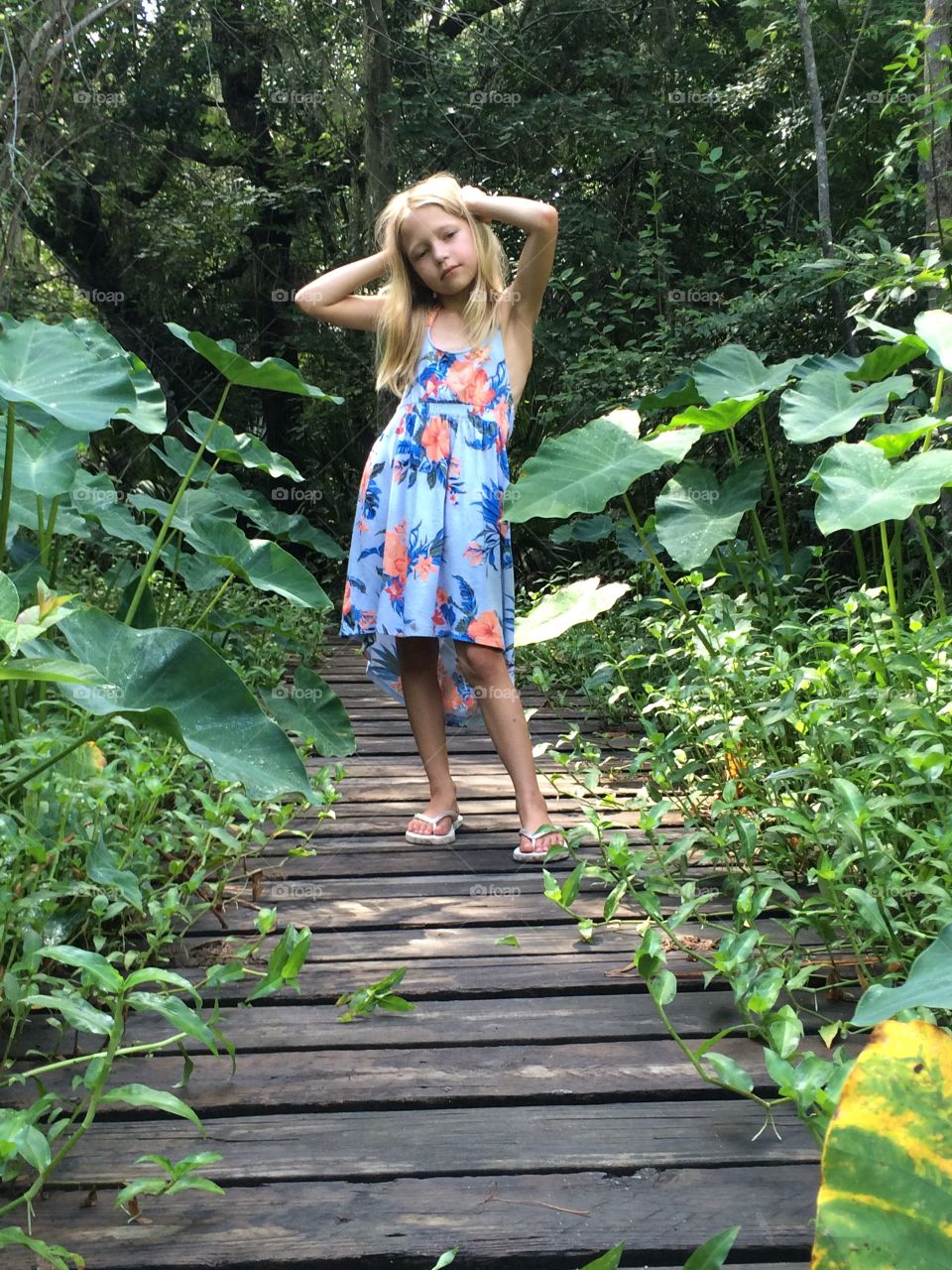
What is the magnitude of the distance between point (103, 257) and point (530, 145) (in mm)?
3258

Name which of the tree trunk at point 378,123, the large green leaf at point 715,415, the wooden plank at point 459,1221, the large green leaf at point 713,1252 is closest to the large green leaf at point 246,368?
the large green leaf at point 715,415

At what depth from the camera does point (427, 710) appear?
2752 mm

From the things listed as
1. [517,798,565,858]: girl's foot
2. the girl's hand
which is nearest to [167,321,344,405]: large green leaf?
the girl's hand

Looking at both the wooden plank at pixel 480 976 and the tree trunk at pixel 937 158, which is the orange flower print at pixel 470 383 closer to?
the wooden plank at pixel 480 976

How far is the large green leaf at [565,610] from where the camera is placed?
2.48 metres

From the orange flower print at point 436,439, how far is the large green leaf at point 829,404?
0.81 metres

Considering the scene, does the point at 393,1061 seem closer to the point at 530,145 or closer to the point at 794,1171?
the point at 794,1171

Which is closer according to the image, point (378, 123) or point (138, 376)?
point (138, 376)

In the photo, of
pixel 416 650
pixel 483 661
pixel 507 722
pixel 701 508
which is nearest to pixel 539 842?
pixel 507 722

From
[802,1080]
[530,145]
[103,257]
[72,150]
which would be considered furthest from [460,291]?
[103,257]

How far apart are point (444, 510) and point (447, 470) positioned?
9cm

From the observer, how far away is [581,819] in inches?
110

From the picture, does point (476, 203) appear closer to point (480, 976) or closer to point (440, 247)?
point (440, 247)

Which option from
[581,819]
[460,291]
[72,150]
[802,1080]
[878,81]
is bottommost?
[581,819]
